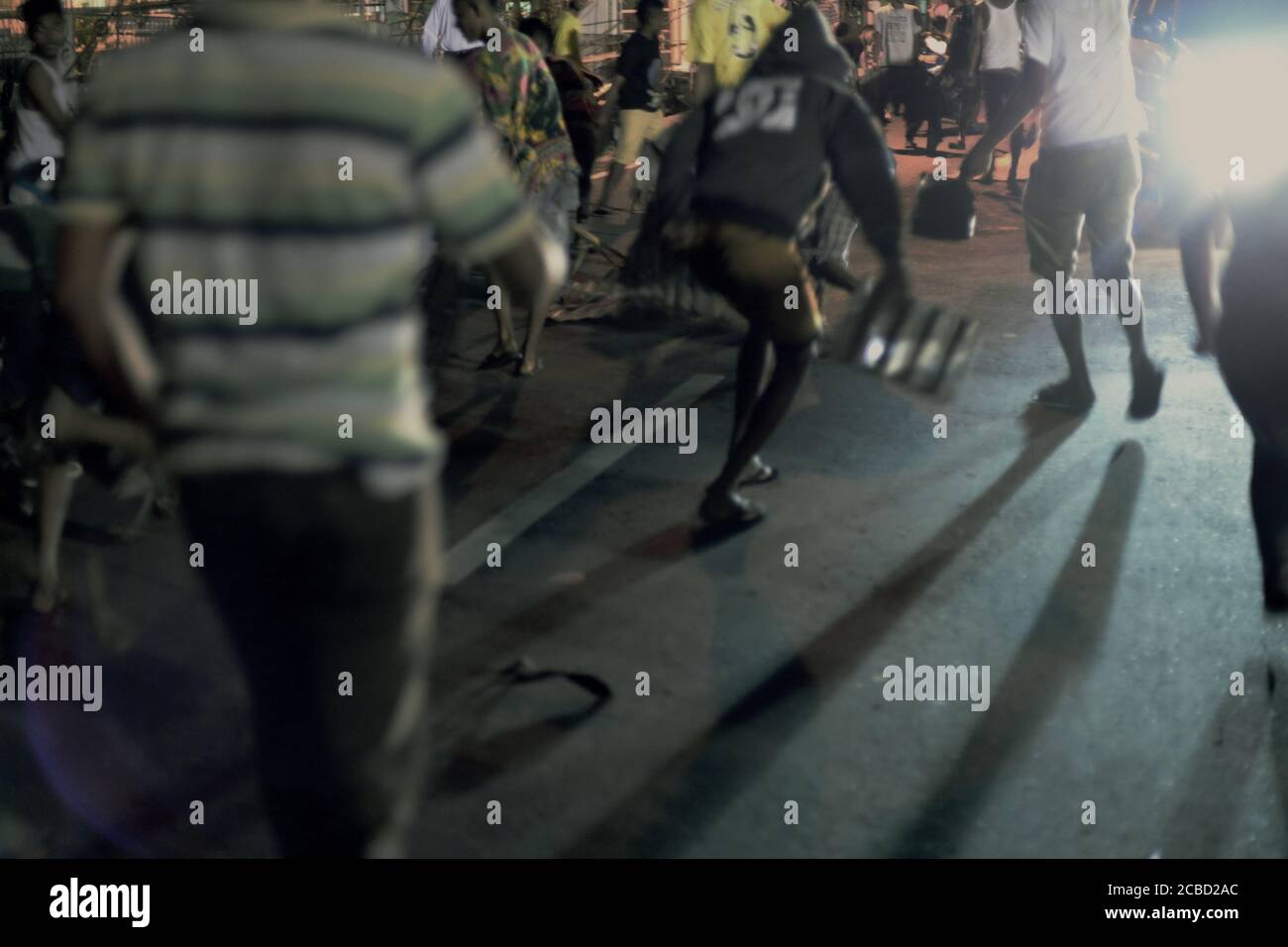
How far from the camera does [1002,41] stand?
13.4 metres

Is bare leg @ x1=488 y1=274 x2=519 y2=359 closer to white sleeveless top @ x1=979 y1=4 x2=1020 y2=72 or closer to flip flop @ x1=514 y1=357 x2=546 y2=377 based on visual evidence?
flip flop @ x1=514 y1=357 x2=546 y2=377

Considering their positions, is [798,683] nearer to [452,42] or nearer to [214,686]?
[214,686]

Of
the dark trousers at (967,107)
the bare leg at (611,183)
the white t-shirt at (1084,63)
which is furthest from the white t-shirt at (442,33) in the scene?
the dark trousers at (967,107)

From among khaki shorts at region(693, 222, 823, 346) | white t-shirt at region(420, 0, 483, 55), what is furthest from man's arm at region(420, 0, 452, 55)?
khaki shorts at region(693, 222, 823, 346)

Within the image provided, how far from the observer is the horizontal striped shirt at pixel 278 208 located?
6.79 ft

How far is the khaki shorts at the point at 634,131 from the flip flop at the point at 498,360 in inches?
173

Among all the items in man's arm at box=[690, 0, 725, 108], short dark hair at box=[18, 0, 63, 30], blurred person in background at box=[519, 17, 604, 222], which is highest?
short dark hair at box=[18, 0, 63, 30]

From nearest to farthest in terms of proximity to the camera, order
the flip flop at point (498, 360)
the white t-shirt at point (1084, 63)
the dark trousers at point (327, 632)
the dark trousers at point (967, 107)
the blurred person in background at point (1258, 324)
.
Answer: the dark trousers at point (327, 632), the blurred person in background at point (1258, 324), the white t-shirt at point (1084, 63), the flip flop at point (498, 360), the dark trousers at point (967, 107)

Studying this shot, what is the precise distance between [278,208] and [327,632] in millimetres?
719

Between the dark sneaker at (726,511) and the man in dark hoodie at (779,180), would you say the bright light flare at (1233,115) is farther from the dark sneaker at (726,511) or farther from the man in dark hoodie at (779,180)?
the dark sneaker at (726,511)

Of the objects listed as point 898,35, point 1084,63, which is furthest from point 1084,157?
point 898,35

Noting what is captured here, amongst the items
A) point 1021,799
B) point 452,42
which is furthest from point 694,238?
point 452,42

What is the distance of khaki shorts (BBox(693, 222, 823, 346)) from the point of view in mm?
4977
